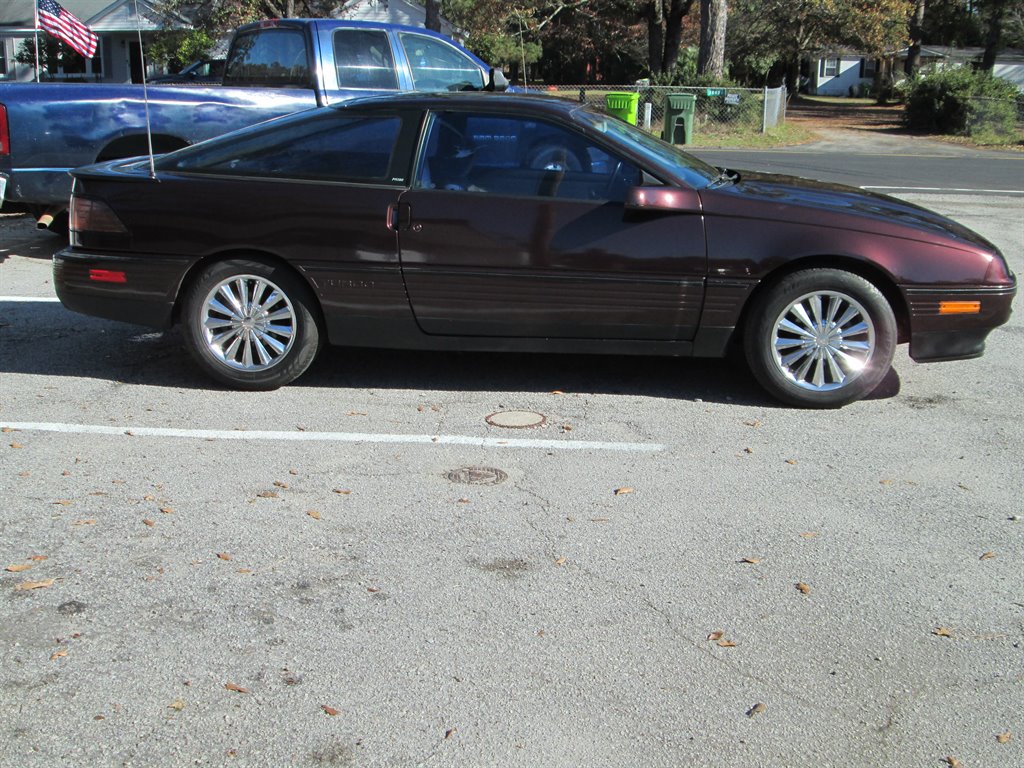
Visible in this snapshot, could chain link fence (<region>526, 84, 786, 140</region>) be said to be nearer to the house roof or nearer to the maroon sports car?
the house roof

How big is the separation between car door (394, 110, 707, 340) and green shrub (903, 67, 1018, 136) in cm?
2770

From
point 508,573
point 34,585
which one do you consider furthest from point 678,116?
point 34,585

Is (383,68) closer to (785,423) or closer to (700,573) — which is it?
(785,423)

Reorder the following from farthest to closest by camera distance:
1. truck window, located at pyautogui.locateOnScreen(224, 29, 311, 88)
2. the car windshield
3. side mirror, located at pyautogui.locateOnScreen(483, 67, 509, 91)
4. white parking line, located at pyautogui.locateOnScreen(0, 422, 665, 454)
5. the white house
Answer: the white house
truck window, located at pyautogui.locateOnScreen(224, 29, 311, 88)
side mirror, located at pyautogui.locateOnScreen(483, 67, 509, 91)
the car windshield
white parking line, located at pyautogui.locateOnScreen(0, 422, 665, 454)

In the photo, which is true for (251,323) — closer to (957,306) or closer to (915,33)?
(957,306)

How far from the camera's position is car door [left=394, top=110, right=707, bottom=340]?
5.79m

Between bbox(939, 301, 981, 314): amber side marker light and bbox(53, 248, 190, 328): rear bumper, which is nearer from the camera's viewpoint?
bbox(939, 301, 981, 314): amber side marker light

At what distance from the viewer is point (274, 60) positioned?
10.1m

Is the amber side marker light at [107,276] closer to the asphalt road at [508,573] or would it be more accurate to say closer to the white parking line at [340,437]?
the asphalt road at [508,573]

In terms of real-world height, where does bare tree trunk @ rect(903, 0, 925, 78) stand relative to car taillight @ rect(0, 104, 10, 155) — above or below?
above

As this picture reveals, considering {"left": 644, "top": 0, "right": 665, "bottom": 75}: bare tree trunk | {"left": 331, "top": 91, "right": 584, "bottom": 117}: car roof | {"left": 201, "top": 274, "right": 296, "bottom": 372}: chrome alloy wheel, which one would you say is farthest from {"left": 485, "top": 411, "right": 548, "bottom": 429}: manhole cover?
{"left": 644, "top": 0, "right": 665, "bottom": 75}: bare tree trunk

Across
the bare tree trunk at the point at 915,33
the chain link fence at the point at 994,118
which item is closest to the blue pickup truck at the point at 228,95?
the chain link fence at the point at 994,118

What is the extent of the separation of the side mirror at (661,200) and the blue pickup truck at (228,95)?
4522 mm

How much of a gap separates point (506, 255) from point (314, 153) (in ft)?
4.07
